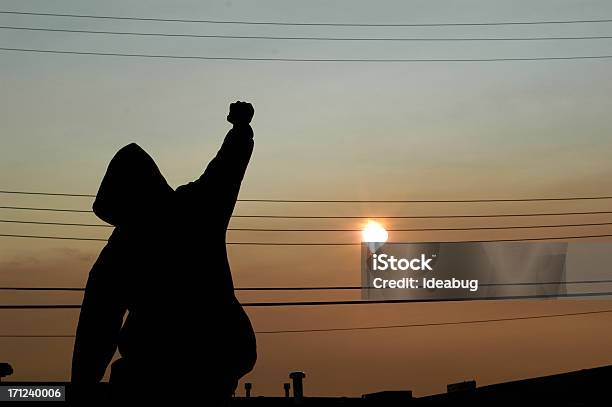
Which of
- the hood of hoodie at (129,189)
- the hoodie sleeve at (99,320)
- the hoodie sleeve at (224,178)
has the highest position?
the hoodie sleeve at (224,178)

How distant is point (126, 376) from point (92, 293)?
30 cm

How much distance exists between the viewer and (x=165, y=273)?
3.48 meters

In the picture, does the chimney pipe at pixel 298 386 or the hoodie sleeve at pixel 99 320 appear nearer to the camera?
the hoodie sleeve at pixel 99 320

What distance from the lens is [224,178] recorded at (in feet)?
11.7

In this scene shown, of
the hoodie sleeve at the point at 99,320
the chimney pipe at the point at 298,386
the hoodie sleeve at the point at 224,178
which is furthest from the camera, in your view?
the chimney pipe at the point at 298,386

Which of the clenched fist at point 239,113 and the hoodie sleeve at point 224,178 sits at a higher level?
the clenched fist at point 239,113

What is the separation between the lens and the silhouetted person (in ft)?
11.0

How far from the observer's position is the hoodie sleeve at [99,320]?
3.23 metres

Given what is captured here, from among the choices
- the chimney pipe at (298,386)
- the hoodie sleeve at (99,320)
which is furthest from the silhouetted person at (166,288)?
the chimney pipe at (298,386)

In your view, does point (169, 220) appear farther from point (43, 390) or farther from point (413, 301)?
point (413, 301)

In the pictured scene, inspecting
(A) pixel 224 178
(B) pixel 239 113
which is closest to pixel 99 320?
(A) pixel 224 178

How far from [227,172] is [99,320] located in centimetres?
64

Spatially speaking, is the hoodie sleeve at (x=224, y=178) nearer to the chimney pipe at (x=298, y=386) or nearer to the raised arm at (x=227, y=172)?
the raised arm at (x=227, y=172)

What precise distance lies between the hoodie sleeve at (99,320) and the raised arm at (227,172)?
12.9 inches
